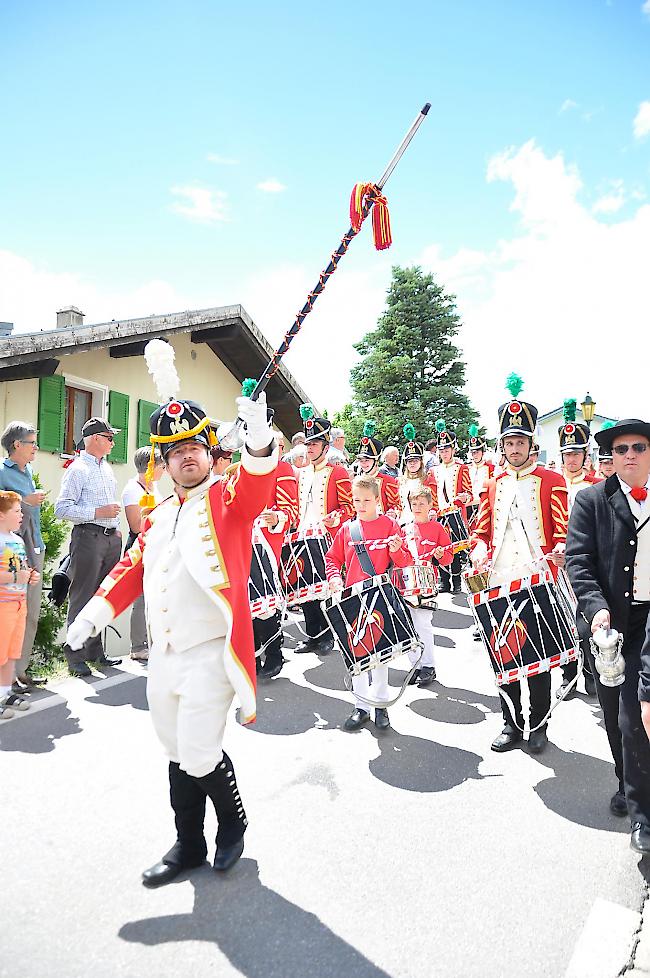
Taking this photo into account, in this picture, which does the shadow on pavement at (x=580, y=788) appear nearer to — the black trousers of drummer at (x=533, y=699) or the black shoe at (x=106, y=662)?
the black trousers of drummer at (x=533, y=699)

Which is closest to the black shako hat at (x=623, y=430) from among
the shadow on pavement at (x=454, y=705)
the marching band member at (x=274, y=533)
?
the shadow on pavement at (x=454, y=705)

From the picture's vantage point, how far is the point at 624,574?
3.33 metres

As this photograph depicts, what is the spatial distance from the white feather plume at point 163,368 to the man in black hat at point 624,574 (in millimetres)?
2156

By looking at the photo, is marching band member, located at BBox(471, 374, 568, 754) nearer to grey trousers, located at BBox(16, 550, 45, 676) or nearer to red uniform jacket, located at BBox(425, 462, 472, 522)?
grey trousers, located at BBox(16, 550, 45, 676)

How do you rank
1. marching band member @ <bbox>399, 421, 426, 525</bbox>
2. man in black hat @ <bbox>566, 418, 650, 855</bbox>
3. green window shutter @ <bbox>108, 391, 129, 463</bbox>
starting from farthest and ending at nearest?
1. marching band member @ <bbox>399, 421, 426, 525</bbox>
2. green window shutter @ <bbox>108, 391, 129, 463</bbox>
3. man in black hat @ <bbox>566, 418, 650, 855</bbox>

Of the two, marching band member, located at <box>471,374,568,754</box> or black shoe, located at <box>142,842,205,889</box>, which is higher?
marching band member, located at <box>471,374,568,754</box>

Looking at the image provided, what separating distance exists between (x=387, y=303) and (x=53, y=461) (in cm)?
2319

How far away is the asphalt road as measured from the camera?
8.10 ft

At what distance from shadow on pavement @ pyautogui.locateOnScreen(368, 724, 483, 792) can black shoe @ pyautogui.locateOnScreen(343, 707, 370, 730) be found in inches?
6.4

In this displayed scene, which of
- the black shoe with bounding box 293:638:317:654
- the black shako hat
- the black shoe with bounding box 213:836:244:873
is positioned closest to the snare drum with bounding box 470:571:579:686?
the black shako hat

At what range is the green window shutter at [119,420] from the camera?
11.0m

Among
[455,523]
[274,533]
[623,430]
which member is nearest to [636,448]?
[623,430]

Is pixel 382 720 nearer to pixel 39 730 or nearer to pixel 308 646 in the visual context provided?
pixel 39 730

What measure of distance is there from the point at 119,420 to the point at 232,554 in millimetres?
8803
